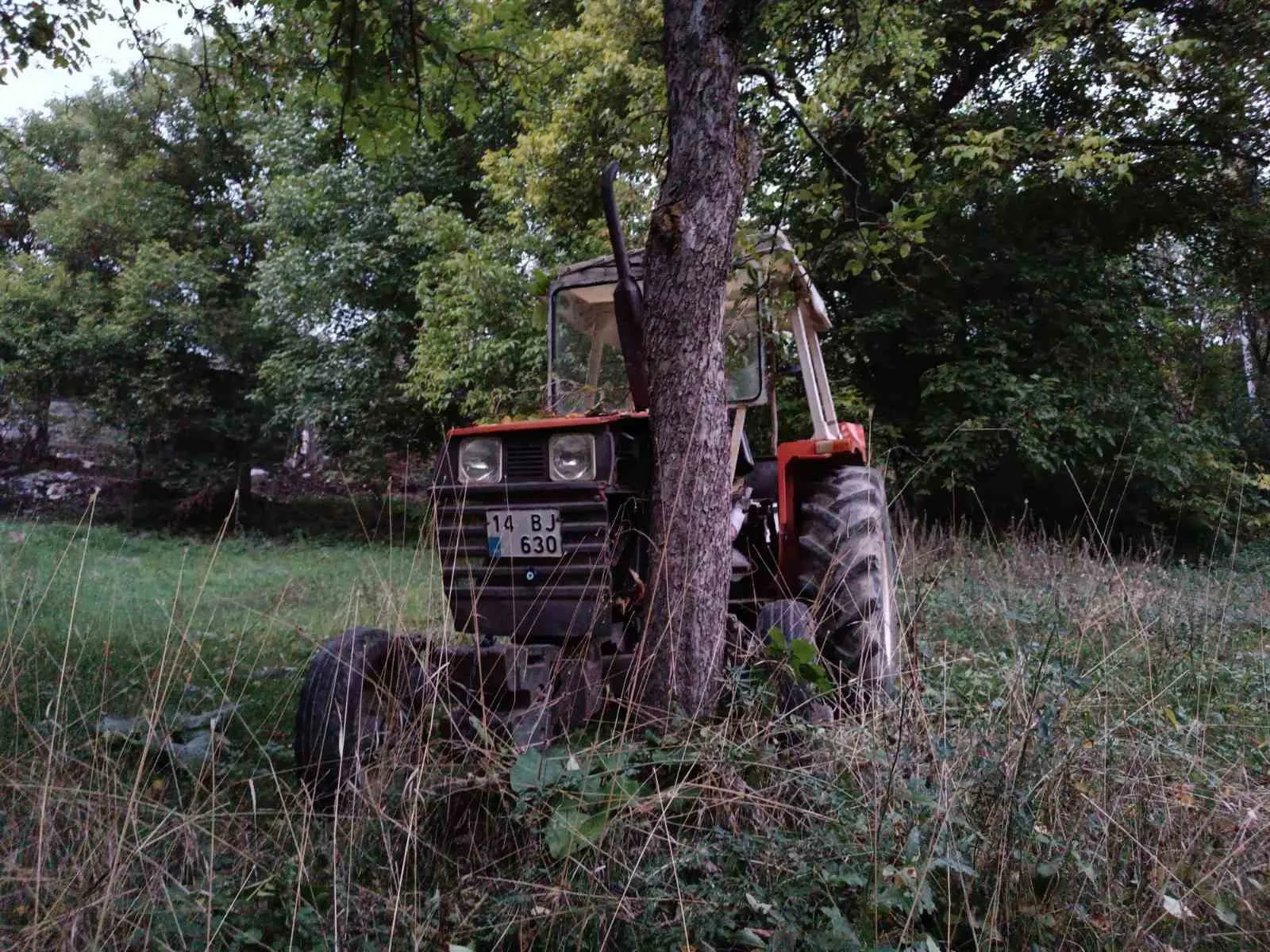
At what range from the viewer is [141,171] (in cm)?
1977

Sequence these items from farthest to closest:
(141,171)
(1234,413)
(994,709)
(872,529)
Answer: (141,171), (1234,413), (872,529), (994,709)

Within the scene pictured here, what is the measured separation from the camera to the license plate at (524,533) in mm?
3557

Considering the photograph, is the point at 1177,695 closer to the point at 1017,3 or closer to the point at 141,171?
the point at 1017,3

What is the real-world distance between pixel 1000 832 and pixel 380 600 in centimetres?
234

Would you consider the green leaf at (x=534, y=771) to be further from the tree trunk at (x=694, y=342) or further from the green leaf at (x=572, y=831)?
the tree trunk at (x=694, y=342)

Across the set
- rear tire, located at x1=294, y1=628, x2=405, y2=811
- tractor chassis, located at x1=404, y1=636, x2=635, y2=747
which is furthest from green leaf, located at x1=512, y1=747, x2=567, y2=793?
rear tire, located at x1=294, y1=628, x2=405, y2=811

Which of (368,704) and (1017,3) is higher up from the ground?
(1017,3)

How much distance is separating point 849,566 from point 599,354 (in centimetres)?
169

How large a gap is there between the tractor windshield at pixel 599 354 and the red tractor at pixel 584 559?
0.05ft

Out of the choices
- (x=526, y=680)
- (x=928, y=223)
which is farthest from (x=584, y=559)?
(x=928, y=223)

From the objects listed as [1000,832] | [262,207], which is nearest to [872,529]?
[1000,832]

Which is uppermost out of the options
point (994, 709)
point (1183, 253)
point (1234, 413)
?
point (1183, 253)

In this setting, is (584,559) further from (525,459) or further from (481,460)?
(481,460)

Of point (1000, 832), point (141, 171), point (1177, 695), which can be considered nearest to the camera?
point (1000, 832)
